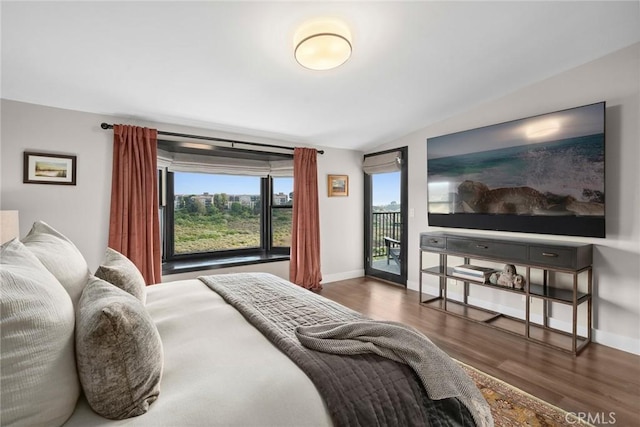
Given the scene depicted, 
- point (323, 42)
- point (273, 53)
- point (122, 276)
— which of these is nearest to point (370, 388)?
point (122, 276)

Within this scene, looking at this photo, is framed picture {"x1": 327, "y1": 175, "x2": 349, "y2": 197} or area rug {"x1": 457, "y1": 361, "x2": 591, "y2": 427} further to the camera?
framed picture {"x1": 327, "y1": 175, "x2": 349, "y2": 197}

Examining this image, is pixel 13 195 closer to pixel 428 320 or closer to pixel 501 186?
pixel 428 320

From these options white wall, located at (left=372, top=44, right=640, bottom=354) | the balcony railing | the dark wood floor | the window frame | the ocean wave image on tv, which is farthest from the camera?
the balcony railing

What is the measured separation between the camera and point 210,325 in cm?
144

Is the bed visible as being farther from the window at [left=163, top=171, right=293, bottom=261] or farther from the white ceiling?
the window at [left=163, top=171, right=293, bottom=261]

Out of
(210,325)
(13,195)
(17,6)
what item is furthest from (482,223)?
(13,195)

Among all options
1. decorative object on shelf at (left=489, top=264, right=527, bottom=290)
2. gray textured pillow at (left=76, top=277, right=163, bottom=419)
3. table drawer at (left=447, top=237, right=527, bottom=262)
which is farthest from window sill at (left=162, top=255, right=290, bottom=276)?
gray textured pillow at (left=76, top=277, right=163, bottom=419)

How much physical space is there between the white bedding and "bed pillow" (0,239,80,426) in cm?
10

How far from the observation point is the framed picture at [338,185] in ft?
15.5

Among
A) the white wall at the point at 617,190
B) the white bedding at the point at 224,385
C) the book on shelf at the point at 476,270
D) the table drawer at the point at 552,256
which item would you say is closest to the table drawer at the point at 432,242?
the book on shelf at the point at 476,270

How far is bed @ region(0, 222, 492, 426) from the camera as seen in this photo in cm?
76

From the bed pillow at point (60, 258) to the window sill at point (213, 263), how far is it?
2174mm

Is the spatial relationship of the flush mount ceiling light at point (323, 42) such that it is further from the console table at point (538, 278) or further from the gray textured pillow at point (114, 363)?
the console table at point (538, 278)

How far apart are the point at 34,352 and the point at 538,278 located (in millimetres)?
3716
